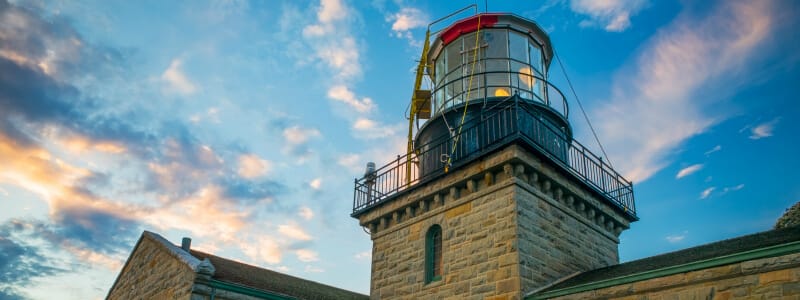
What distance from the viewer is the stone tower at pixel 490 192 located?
12.4m

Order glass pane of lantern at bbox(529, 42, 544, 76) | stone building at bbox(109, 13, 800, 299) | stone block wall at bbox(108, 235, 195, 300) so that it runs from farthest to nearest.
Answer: glass pane of lantern at bbox(529, 42, 544, 76)
stone block wall at bbox(108, 235, 195, 300)
stone building at bbox(109, 13, 800, 299)

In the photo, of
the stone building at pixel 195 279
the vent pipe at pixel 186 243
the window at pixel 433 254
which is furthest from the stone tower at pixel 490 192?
the vent pipe at pixel 186 243

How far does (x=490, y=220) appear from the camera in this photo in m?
12.6

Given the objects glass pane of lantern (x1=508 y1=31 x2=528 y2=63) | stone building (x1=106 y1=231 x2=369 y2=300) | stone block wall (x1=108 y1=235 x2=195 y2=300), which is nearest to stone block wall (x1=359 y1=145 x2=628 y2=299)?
stone building (x1=106 y1=231 x2=369 y2=300)

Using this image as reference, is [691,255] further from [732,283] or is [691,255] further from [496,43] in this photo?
[496,43]

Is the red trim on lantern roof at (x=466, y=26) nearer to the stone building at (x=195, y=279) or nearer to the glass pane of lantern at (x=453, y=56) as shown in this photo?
the glass pane of lantern at (x=453, y=56)

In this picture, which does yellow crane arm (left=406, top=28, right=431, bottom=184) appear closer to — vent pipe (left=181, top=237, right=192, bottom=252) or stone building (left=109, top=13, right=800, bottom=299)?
stone building (left=109, top=13, right=800, bottom=299)

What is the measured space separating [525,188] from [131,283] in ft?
37.2

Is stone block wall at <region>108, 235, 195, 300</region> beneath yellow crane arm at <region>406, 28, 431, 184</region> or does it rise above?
beneath

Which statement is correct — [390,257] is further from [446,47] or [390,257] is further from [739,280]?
[739,280]

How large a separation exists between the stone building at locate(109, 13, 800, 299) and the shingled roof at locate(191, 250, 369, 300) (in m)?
0.08

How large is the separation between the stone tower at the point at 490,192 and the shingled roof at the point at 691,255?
80 cm

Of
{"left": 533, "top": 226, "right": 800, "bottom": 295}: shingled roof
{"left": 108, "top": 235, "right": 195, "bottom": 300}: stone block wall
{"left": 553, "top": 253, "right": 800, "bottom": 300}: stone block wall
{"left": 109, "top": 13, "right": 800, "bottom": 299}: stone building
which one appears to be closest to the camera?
{"left": 553, "top": 253, "right": 800, "bottom": 300}: stone block wall

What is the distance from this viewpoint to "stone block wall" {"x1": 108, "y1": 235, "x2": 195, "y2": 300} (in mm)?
13036
